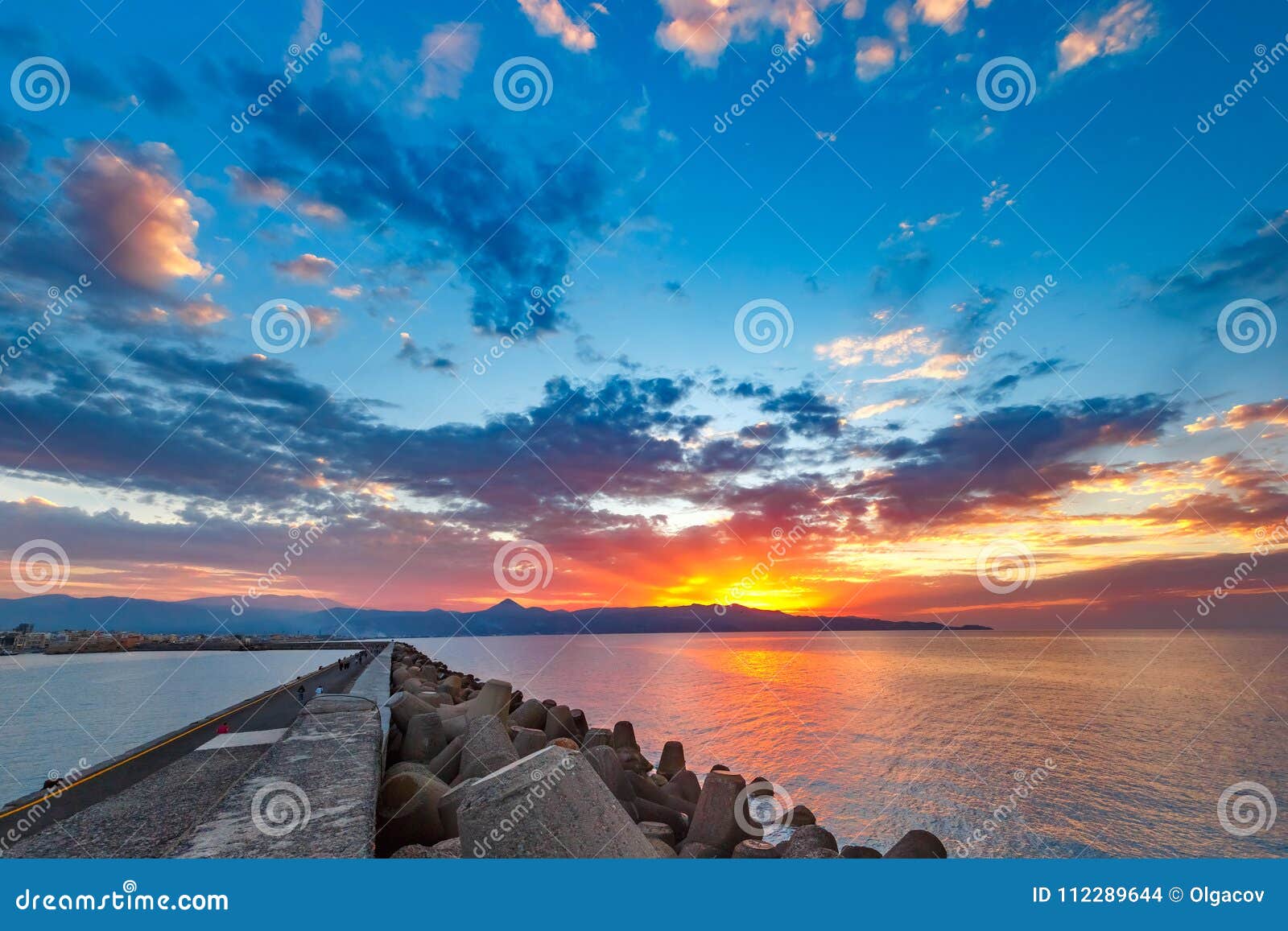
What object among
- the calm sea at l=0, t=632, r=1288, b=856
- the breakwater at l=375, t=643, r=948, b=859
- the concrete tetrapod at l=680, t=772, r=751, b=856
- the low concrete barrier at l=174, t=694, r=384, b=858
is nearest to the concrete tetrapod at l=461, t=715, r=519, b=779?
the breakwater at l=375, t=643, r=948, b=859

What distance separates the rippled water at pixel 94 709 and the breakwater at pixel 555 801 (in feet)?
41.6

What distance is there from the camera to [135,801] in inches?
385

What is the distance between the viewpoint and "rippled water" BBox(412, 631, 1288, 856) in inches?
700

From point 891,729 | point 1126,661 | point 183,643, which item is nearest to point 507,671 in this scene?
point 891,729

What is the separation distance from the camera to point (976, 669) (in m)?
82.0

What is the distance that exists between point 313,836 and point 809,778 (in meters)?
19.9

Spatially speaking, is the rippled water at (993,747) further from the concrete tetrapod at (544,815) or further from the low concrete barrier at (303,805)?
the concrete tetrapod at (544,815)

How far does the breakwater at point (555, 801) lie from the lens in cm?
448

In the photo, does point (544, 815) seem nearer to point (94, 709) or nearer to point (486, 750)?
point (486, 750)

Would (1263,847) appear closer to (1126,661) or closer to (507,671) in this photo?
(507,671)

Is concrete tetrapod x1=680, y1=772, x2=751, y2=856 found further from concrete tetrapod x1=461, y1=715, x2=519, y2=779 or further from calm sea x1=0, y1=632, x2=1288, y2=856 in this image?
calm sea x1=0, y1=632, x2=1288, y2=856

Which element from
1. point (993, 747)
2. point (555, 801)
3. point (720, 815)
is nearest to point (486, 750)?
point (720, 815)

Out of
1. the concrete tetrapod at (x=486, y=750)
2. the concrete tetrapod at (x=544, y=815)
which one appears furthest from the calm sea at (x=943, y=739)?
the concrete tetrapod at (x=544, y=815)

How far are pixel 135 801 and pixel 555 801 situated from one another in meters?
9.08
